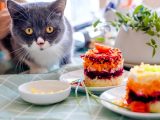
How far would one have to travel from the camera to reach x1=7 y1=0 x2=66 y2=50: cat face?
100cm

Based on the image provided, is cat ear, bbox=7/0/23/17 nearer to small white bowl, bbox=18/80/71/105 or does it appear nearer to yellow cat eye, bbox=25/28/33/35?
yellow cat eye, bbox=25/28/33/35

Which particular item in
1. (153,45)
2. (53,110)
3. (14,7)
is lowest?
(53,110)

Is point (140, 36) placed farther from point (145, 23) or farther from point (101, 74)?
point (101, 74)

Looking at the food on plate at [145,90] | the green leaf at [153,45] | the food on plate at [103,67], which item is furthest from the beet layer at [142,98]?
the green leaf at [153,45]

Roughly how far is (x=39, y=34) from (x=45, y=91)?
0.26 m

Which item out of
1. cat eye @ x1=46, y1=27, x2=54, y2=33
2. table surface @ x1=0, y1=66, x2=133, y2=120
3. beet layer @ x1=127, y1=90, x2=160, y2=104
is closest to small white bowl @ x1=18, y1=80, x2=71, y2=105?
table surface @ x1=0, y1=66, x2=133, y2=120

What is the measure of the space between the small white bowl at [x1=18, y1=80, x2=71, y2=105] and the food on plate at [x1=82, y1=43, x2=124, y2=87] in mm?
71

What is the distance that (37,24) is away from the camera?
100 cm

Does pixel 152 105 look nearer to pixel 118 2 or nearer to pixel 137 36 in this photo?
pixel 137 36

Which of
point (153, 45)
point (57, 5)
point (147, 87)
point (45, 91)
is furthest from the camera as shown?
point (57, 5)

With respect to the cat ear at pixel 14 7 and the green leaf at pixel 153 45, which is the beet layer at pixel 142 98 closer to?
the green leaf at pixel 153 45

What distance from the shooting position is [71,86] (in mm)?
790

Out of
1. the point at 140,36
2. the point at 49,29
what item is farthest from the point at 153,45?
the point at 49,29

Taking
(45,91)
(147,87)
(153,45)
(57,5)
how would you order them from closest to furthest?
(147,87)
(45,91)
(153,45)
(57,5)
